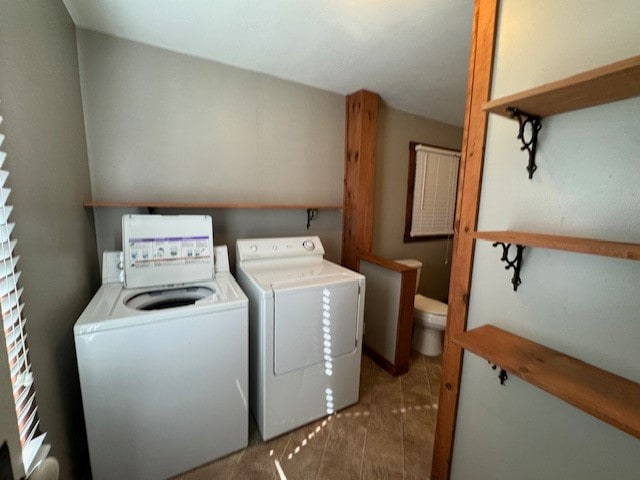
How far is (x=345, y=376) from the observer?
1799 mm

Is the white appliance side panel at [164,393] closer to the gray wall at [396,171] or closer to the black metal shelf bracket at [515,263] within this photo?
the black metal shelf bracket at [515,263]

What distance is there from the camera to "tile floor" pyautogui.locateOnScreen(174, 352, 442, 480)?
1424 mm

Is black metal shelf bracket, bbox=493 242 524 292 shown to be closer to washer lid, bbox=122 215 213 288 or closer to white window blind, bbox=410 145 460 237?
washer lid, bbox=122 215 213 288

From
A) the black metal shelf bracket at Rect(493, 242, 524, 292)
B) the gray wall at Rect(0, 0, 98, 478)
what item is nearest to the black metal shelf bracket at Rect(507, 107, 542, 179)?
the black metal shelf bracket at Rect(493, 242, 524, 292)

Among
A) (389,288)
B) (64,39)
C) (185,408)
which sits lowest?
(185,408)

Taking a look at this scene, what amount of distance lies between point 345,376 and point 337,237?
48.5 inches

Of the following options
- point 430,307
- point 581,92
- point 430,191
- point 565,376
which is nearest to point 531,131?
point 581,92

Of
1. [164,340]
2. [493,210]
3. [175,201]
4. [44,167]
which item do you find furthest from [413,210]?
[44,167]

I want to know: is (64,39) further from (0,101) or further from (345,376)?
(345,376)

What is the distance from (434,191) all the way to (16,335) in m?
3.30

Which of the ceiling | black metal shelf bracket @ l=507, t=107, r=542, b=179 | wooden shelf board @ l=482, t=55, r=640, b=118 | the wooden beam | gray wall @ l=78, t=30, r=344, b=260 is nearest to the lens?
wooden shelf board @ l=482, t=55, r=640, b=118

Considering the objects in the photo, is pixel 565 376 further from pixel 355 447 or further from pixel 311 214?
pixel 311 214

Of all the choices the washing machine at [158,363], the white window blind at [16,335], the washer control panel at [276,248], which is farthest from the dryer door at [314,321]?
the white window blind at [16,335]

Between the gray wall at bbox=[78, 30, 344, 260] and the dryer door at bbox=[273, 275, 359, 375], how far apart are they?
844 mm
